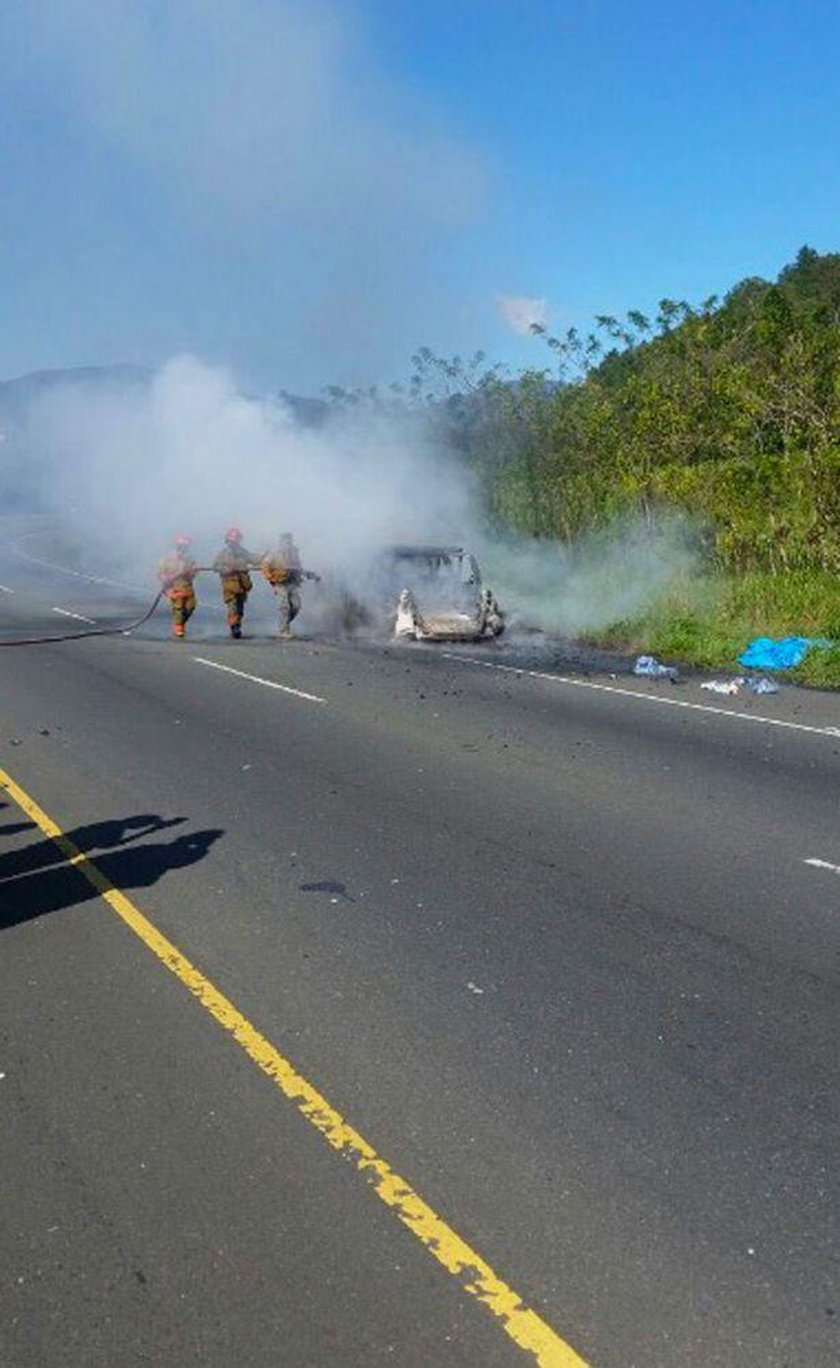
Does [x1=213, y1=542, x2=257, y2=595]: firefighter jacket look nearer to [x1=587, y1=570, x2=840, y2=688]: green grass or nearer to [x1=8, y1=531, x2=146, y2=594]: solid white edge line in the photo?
[x1=587, y1=570, x2=840, y2=688]: green grass

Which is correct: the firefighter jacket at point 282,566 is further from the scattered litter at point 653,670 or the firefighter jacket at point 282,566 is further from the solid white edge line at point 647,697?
the scattered litter at point 653,670

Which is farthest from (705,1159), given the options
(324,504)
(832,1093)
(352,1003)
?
(324,504)

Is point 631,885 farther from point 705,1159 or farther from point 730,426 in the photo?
point 730,426

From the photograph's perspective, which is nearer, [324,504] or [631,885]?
[631,885]

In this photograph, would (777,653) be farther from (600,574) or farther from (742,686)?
(600,574)

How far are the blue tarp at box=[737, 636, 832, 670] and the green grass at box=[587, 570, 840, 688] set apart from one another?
0.20 meters

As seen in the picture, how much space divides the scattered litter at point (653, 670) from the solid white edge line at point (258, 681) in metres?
4.65

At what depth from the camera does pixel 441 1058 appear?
15.1 ft

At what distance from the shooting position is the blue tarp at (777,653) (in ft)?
52.3

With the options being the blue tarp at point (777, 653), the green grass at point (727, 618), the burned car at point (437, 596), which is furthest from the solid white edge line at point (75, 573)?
the blue tarp at point (777, 653)

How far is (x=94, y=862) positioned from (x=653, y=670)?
1027cm

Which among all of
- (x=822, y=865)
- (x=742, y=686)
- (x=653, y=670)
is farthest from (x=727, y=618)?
(x=822, y=865)

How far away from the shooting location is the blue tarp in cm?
1594

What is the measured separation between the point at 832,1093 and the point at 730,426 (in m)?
22.2
